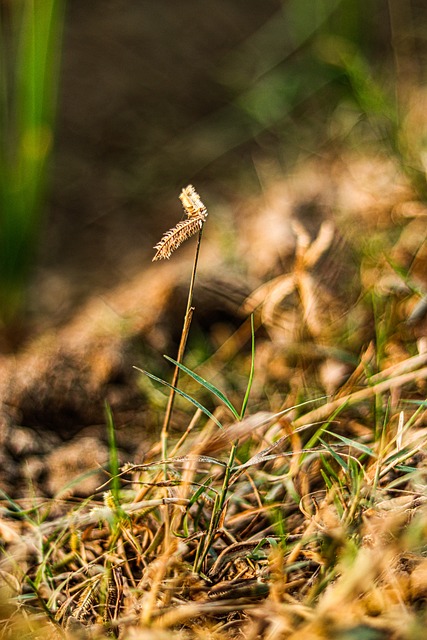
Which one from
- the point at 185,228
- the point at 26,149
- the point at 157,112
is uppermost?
the point at 157,112

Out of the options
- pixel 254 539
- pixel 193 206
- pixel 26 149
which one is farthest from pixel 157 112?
pixel 254 539

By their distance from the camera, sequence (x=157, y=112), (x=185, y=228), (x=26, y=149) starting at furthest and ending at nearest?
(x=157, y=112)
(x=26, y=149)
(x=185, y=228)

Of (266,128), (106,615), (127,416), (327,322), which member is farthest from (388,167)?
(106,615)

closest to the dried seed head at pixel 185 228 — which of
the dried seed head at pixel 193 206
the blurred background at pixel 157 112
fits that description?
the dried seed head at pixel 193 206

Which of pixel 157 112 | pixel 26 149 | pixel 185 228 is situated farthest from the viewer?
pixel 157 112

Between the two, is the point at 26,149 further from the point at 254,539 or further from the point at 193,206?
the point at 254,539

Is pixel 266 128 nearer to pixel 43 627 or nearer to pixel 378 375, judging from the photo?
pixel 378 375

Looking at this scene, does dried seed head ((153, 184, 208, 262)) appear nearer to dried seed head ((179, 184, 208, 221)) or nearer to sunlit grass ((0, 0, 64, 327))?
dried seed head ((179, 184, 208, 221))

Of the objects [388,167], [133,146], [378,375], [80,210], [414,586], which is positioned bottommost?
[414,586]
